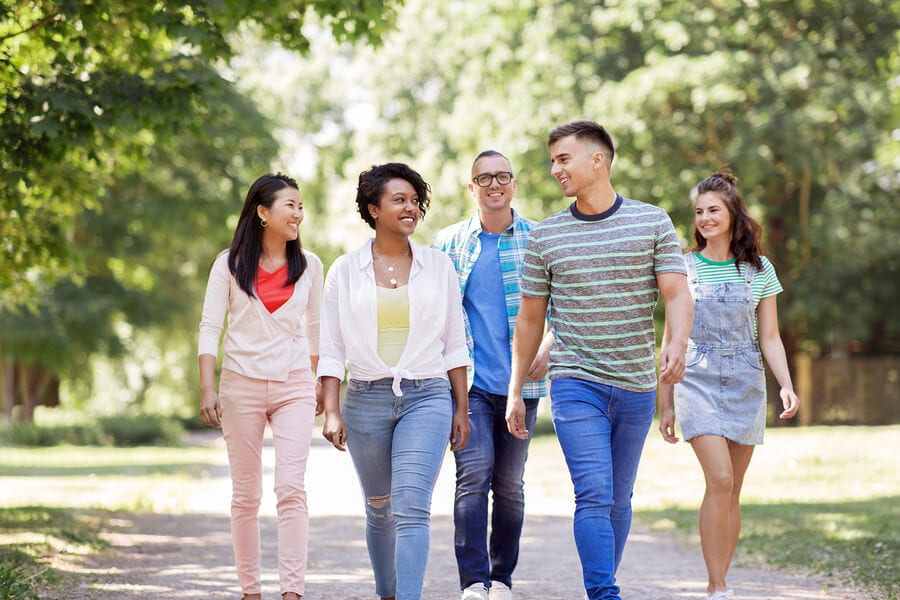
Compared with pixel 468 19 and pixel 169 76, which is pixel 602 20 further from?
pixel 169 76

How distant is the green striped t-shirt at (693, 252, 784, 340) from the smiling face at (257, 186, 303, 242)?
7.20 ft

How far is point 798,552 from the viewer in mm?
8914

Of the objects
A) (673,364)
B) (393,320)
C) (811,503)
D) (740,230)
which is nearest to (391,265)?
(393,320)

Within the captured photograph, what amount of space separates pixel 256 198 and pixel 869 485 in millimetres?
9965

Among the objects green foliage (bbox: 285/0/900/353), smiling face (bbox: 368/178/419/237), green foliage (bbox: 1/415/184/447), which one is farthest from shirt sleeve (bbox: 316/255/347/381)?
green foliage (bbox: 1/415/184/447)

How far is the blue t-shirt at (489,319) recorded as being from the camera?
20.8 ft

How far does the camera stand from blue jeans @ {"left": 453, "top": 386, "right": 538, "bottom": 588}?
6.31 meters

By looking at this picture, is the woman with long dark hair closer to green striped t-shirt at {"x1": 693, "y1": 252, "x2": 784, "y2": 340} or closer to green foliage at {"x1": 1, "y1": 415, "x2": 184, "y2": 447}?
green striped t-shirt at {"x1": 693, "y1": 252, "x2": 784, "y2": 340}

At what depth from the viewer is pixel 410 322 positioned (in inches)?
223

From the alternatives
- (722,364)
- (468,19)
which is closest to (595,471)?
(722,364)

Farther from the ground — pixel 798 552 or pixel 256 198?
pixel 256 198

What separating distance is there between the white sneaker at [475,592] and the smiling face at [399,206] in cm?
190

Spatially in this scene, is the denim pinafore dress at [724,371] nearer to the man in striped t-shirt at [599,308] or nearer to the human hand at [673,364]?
the man in striped t-shirt at [599,308]

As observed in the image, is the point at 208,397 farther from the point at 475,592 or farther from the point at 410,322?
the point at 475,592
